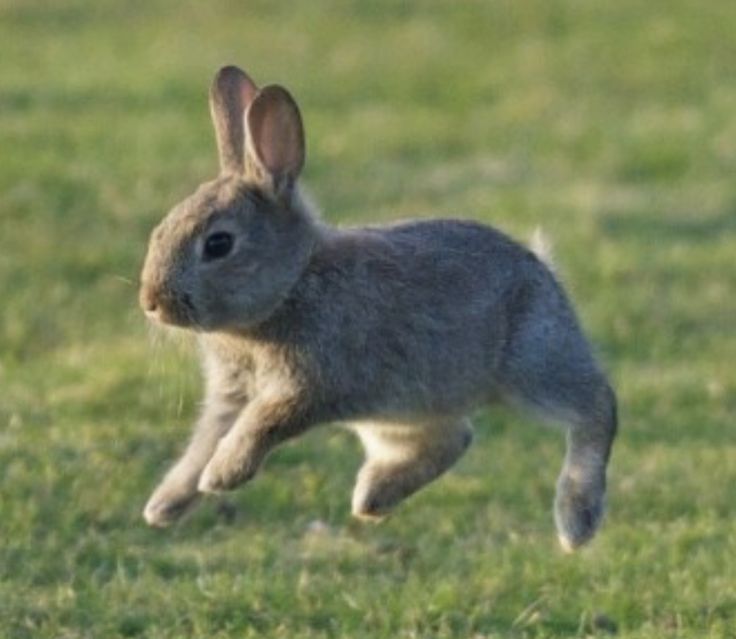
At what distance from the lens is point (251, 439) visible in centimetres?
671

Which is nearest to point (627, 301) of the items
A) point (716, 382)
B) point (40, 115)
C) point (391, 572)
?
point (716, 382)

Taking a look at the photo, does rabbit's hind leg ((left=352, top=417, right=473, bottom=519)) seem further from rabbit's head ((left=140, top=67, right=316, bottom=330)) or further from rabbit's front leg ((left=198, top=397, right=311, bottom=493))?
rabbit's head ((left=140, top=67, right=316, bottom=330))

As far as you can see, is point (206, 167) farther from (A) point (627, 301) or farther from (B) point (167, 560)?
(B) point (167, 560)

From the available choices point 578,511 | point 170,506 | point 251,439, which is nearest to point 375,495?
point 578,511

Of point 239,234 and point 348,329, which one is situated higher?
point 239,234

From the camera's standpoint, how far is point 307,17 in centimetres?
2069

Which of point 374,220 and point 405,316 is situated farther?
point 374,220

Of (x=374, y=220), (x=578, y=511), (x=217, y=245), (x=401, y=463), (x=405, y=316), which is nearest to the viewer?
(x=217, y=245)

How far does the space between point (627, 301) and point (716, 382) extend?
137 centimetres

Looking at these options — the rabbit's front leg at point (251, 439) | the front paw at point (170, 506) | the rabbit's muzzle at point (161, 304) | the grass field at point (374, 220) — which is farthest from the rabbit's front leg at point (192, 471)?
the rabbit's muzzle at point (161, 304)

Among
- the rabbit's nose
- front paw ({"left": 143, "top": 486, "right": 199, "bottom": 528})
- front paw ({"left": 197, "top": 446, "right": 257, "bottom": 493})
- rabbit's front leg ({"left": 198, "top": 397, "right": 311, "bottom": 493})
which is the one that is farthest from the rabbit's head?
front paw ({"left": 143, "top": 486, "right": 199, "bottom": 528})

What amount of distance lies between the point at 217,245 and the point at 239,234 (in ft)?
0.26

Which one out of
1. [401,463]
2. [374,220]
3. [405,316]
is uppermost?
[405,316]

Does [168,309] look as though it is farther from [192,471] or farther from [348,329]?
[192,471]
